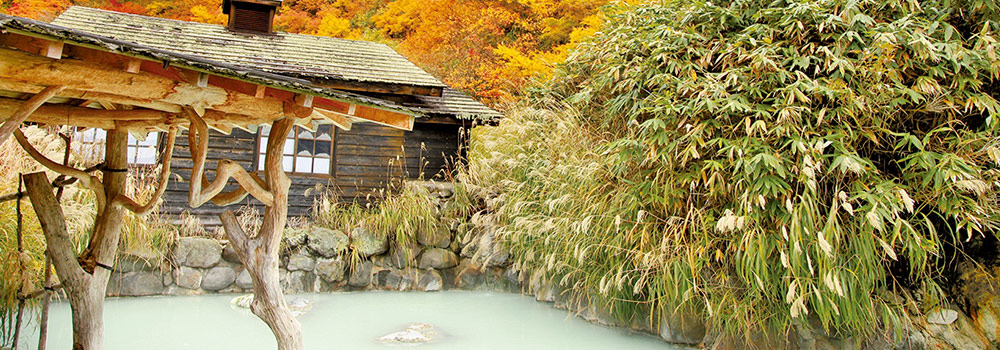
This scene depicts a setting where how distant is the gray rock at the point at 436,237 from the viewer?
7.75 metres

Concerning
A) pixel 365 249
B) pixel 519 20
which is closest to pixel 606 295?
pixel 365 249

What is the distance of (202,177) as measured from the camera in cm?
346

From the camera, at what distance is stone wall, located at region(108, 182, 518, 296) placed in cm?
684

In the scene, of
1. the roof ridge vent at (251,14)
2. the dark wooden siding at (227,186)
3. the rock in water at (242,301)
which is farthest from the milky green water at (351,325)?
the roof ridge vent at (251,14)

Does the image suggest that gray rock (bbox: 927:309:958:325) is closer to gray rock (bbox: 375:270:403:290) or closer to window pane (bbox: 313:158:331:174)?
gray rock (bbox: 375:270:403:290)

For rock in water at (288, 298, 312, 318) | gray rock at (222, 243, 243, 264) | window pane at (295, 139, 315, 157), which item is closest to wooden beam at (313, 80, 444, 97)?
window pane at (295, 139, 315, 157)

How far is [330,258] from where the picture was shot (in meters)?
7.34

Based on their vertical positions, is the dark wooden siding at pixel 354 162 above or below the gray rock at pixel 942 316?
above

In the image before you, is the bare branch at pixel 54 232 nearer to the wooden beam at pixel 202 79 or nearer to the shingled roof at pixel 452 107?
the wooden beam at pixel 202 79

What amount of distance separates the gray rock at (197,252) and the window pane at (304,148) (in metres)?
A: 2.07

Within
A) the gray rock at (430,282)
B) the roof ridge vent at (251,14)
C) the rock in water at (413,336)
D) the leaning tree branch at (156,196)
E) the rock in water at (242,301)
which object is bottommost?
the rock in water at (242,301)

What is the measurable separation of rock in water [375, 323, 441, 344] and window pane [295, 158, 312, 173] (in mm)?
3922

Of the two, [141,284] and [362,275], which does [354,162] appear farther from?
[141,284]

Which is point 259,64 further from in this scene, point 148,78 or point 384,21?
point 384,21
